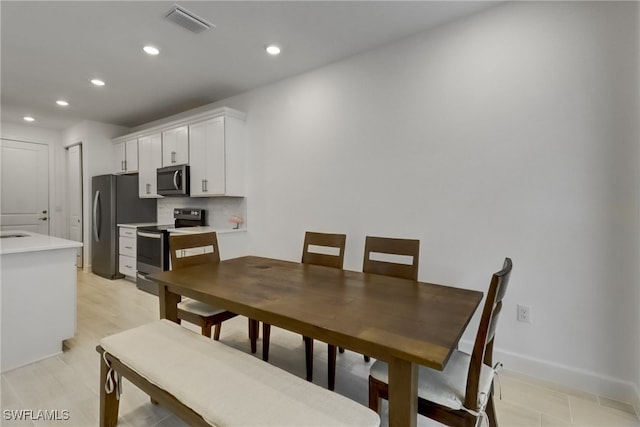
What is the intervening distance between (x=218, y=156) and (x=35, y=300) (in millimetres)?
2173

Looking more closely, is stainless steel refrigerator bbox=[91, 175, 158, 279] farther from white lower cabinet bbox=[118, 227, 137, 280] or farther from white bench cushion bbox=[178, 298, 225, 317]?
white bench cushion bbox=[178, 298, 225, 317]

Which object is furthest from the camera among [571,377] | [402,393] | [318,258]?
[318,258]

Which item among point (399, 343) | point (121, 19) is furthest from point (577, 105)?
point (121, 19)

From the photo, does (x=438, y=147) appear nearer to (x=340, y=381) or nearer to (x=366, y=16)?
(x=366, y=16)

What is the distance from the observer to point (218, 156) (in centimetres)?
371

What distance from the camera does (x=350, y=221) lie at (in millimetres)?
2971

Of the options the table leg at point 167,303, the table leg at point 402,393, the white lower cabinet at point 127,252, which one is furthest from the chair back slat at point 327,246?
the white lower cabinet at point 127,252

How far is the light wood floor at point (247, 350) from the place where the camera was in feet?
5.46

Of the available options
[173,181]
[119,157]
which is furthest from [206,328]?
[119,157]

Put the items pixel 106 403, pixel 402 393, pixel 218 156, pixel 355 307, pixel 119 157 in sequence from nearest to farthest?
pixel 402 393, pixel 355 307, pixel 106 403, pixel 218 156, pixel 119 157

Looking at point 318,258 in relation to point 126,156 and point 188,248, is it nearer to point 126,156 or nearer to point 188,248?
point 188,248

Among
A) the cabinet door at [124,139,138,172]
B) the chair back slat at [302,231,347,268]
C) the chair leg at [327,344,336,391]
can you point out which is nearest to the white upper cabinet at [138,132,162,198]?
the cabinet door at [124,139,138,172]

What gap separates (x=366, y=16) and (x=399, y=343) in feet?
7.73

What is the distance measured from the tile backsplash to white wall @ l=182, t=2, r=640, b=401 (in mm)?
1514
